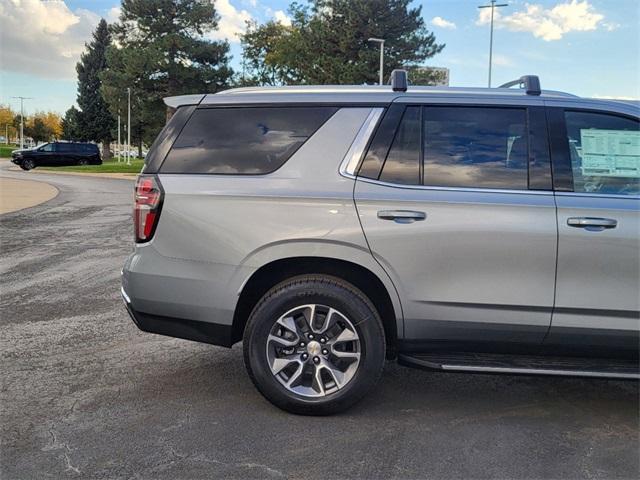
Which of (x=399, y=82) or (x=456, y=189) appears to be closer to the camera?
(x=456, y=189)

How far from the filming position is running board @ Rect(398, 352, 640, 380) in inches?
128

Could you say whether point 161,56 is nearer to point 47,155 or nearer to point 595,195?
point 47,155

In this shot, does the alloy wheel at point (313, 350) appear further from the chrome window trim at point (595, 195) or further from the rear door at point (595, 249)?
the chrome window trim at point (595, 195)

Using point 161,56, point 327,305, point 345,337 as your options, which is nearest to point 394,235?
point 327,305

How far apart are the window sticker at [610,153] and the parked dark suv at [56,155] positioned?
43420mm

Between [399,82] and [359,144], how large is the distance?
1.74 feet

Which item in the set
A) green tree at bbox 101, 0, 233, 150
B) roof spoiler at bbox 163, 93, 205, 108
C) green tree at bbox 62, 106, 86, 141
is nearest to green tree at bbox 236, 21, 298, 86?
green tree at bbox 101, 0, 233, 150

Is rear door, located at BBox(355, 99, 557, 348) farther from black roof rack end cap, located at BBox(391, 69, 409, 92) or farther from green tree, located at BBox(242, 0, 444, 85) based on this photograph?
green tree, located at BBox(242, 0, 444, 85)

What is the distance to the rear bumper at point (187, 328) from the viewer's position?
3.57 m

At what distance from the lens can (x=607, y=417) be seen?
3.64 m

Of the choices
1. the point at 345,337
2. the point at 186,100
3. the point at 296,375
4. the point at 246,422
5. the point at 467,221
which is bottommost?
the point at 246,422

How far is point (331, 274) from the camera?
356cm

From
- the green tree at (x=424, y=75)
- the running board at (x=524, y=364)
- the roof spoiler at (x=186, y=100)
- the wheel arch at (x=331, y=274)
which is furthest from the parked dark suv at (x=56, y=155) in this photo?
the running board at (x=524, y=364)

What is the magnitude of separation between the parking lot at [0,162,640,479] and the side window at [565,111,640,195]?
1.46 meters
